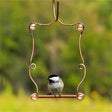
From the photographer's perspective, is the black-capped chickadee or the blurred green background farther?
the blurred green background

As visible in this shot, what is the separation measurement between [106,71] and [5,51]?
3357mm

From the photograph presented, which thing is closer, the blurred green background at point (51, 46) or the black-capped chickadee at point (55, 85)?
the black-capped chickadee at point (55, 85)

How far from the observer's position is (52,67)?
9383 millimetres

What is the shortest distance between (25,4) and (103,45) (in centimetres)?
301

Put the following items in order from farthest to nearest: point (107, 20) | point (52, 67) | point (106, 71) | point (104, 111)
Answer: point (107, 20) → point (52, 67) → point (106, 71) → point (104, 111)

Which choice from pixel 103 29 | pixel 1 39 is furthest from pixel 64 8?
pixel 1 39

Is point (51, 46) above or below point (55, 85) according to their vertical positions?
below

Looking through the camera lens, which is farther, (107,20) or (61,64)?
(107,20)

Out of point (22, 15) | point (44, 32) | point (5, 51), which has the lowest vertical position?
point (5, 51)

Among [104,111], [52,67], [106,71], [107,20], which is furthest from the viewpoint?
[107,20]

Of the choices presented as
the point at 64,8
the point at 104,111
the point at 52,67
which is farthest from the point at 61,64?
the point at 104,111

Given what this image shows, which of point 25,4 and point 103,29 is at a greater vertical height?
point 25,4

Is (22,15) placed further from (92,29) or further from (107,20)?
(107,20)

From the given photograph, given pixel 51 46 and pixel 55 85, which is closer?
pixel 55 85
